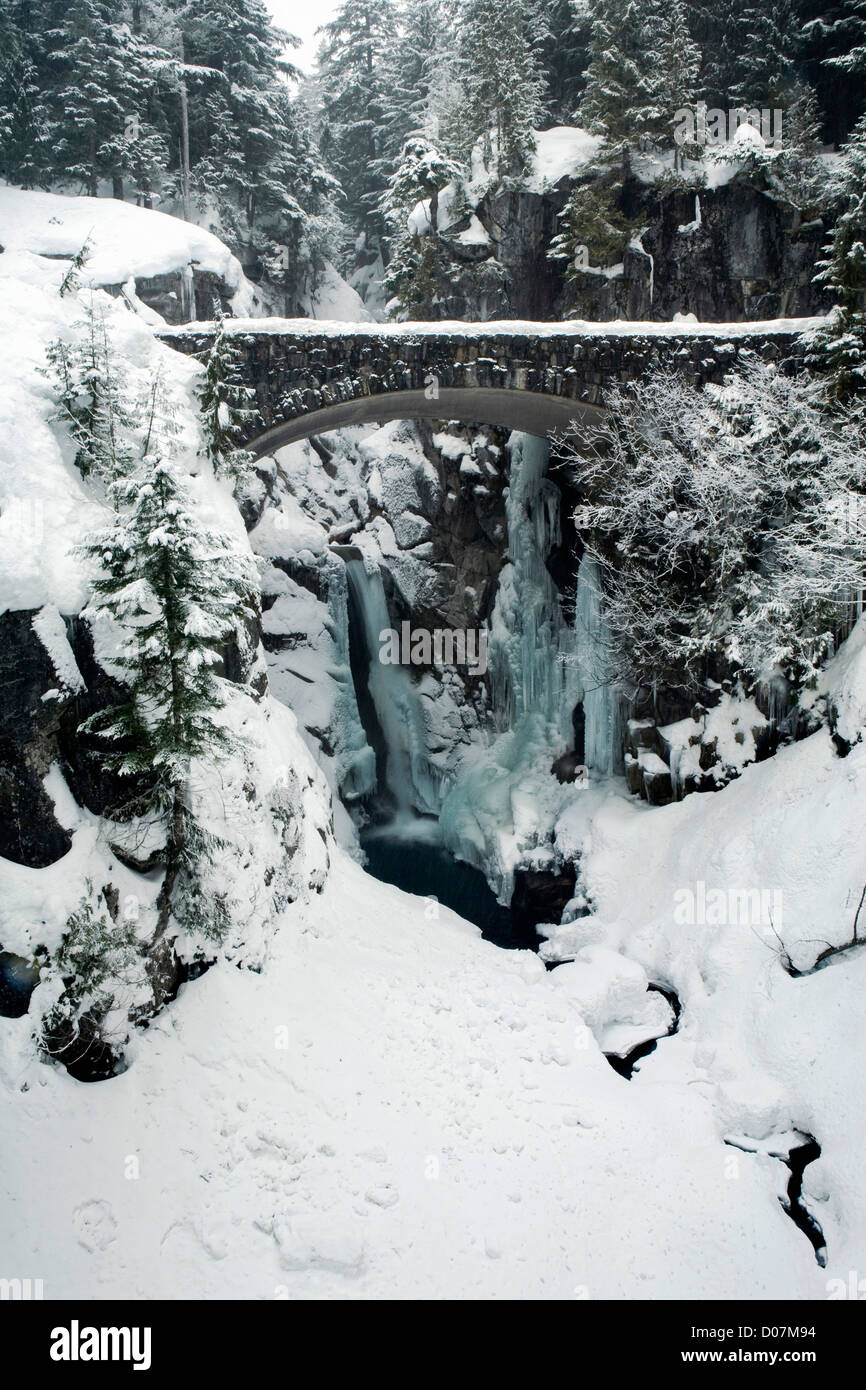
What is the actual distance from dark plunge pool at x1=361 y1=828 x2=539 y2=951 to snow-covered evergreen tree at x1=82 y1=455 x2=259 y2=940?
28.5 feet

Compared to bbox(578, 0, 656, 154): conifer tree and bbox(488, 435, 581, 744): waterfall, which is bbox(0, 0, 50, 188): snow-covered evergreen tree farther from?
bbox(488, 435, 581, 744): waterfall

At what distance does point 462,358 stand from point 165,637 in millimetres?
10552

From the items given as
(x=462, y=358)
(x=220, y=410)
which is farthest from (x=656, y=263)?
(x=220, y=410)

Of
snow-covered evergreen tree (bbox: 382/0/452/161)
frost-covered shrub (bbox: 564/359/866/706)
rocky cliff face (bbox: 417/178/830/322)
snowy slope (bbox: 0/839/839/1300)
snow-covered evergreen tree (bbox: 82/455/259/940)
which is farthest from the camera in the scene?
snow-covered evergreen tree (bbox: 382/0/452/161)

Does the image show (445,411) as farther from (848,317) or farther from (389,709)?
(389,709)

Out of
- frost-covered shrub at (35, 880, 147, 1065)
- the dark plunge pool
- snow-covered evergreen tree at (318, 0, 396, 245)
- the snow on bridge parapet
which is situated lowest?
the dark plunge pool

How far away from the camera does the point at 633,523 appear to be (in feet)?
49.9

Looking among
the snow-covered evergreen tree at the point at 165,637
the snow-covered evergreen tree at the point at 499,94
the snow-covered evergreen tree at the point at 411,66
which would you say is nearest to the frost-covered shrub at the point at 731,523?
the snow-covered evergreen tree at the point at 165,637

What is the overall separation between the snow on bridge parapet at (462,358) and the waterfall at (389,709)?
272 inches

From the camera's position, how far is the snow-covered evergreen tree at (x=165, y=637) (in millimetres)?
8492

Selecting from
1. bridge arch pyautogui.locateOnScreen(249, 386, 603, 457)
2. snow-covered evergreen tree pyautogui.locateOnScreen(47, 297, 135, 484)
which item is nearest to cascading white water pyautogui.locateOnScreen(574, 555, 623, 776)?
bridge arch pyautogui.locateOnScreen(249, 386, 603, 457)

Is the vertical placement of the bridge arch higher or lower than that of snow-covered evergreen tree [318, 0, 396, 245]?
lower

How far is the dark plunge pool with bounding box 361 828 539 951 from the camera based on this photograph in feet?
56.1
